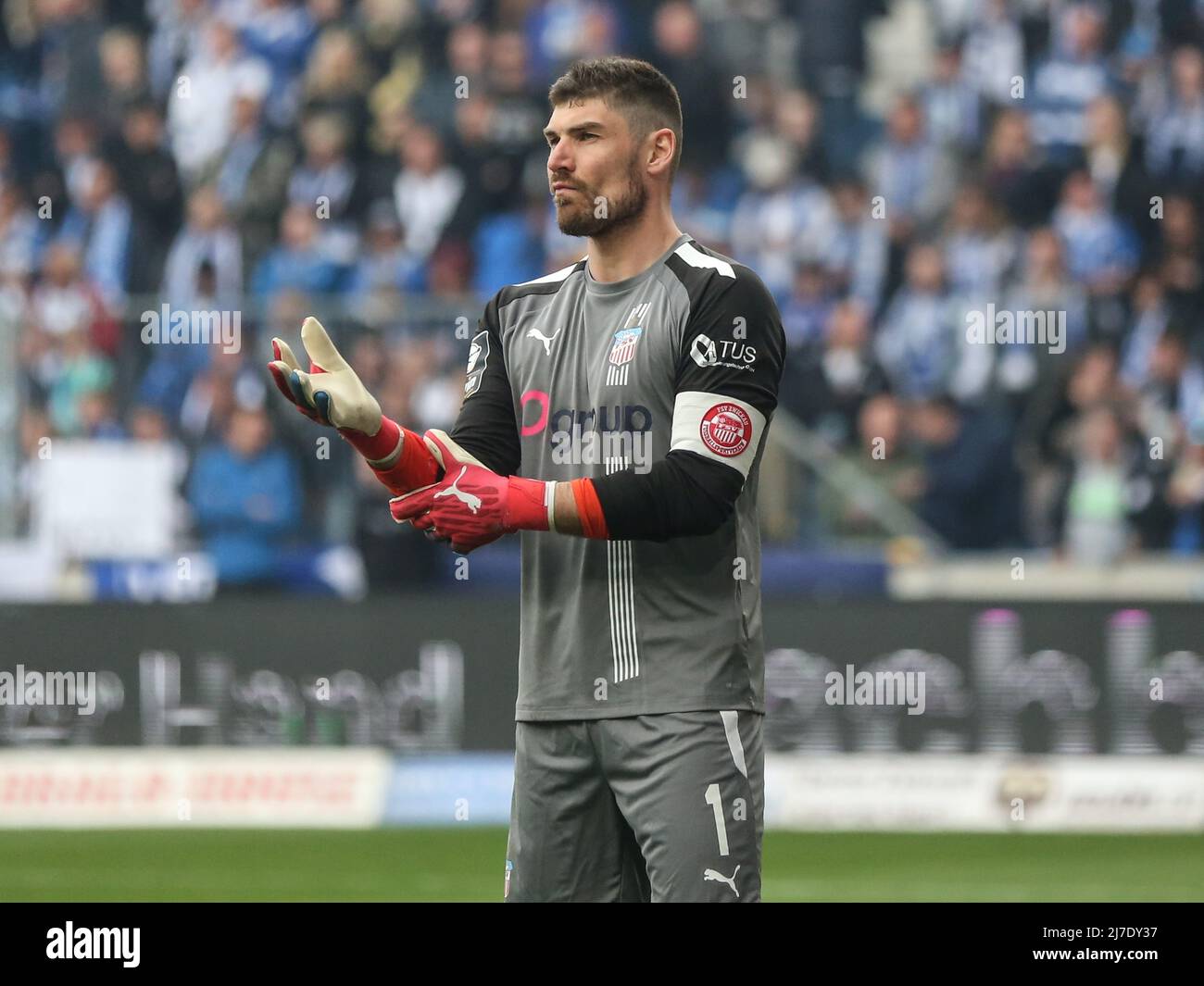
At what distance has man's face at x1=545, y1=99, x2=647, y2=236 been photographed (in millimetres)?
4898

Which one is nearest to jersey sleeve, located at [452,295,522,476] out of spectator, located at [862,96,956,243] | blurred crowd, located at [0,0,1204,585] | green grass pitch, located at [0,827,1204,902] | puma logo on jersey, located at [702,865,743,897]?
puma logo on jersey, located at [702,865,743,897]

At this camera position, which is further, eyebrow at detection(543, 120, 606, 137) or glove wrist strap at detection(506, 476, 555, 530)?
eyebrow at detection(543, 120, 606, 137)

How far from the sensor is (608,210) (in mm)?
4926

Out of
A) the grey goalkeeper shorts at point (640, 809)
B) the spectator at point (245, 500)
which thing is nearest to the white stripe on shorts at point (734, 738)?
the grey goalkeeper shorts at point (640, 809)

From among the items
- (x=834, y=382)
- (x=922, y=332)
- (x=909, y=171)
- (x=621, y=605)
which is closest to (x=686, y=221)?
(x=909, y=171)

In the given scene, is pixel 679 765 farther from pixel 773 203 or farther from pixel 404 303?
pixel 773 203

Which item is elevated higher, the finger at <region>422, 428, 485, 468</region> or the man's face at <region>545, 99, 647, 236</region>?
the man's face at <region>545, 99, 647, 236</region>

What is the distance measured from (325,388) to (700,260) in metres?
0.96

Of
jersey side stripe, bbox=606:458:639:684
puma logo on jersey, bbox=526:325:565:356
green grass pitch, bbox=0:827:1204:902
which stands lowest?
green grass pitch, bbox=0:827:1204:902

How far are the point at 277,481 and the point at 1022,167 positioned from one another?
6039 mm

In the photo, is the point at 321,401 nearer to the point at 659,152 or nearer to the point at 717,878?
the point at 659,152

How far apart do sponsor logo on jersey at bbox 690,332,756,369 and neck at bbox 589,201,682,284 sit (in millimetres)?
323

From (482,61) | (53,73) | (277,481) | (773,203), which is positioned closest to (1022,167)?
(773,203)

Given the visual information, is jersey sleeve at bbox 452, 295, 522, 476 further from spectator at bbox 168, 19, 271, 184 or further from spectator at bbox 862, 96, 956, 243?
spectator at bbox 168, 19, 271, 184
